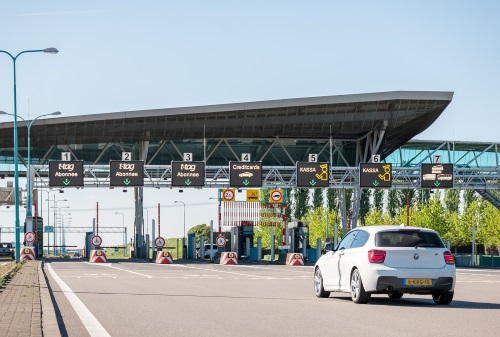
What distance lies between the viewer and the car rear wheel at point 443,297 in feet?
57.1

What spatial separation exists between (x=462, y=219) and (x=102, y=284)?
83.9 meters

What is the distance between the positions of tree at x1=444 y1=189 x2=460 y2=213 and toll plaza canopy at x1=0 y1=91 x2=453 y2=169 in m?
46.4

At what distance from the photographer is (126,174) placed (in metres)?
57.7

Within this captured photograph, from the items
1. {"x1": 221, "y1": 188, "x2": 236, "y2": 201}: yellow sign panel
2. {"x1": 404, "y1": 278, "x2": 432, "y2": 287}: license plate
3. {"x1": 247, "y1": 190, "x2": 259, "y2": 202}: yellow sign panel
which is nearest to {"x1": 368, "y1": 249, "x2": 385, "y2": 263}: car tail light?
{"x1": 404, "y1": 278, "x2": 432, "y2": 287}: license plate

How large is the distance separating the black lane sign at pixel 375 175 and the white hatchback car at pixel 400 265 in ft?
133

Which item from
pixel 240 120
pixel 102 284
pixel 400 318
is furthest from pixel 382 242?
pixel 240 120

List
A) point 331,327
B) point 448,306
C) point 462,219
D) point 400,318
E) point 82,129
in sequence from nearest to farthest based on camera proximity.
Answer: point 331,327, point 400,318, point 448,306, point 82,129, point 462,219

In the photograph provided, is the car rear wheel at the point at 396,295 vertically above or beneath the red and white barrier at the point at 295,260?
above

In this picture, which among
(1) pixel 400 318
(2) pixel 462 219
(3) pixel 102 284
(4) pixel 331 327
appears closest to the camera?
(4) pixel 331 327

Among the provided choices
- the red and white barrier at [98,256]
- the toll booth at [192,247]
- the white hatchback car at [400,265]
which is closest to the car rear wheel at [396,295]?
the white hatchback car at [400,265]

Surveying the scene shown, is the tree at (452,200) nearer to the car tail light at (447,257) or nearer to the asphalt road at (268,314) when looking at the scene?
the asphalt road at (268,314)

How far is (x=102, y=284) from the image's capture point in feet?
84.8

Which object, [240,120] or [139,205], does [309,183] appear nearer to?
[240,120]

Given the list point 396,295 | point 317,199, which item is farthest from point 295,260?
point 317,199
